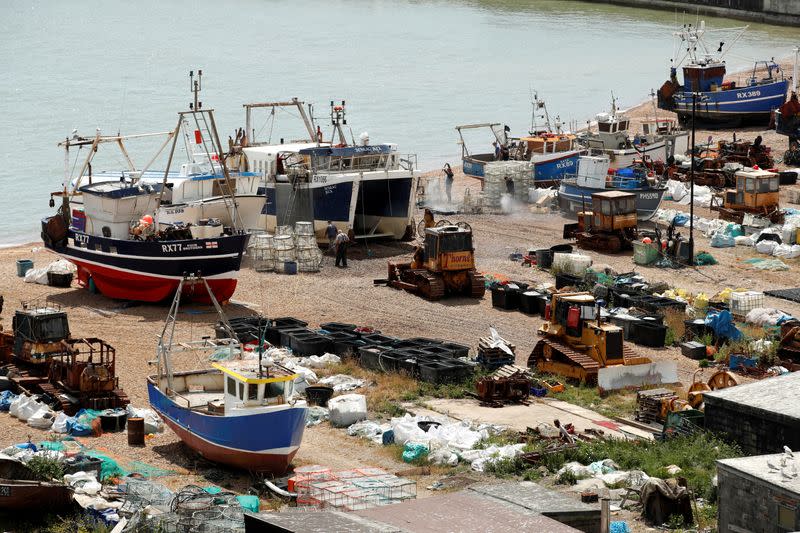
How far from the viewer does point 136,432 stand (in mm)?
21484

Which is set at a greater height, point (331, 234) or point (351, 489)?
point (351, 489)

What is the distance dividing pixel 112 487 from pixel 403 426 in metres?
4.64

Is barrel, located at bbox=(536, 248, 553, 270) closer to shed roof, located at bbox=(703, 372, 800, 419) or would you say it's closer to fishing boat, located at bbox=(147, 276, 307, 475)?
shed roof, located at bbox=(703, 372, 800, 419)

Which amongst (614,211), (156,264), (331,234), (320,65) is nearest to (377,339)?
(156,264)

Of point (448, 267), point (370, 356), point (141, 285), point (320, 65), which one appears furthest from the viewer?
point (320, 65)

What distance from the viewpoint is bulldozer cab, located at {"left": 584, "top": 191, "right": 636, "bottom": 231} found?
35.8 m

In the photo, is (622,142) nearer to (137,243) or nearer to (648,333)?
(648,333)

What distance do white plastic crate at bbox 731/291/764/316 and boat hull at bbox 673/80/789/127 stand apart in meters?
28.0

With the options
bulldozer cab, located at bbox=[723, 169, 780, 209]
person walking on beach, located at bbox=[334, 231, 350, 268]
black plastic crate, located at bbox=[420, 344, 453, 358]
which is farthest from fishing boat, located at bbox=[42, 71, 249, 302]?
bulldozer cab, located at bbox=[723, 169, 780, 209]

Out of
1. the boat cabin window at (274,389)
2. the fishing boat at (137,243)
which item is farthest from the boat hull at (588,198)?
the boat cabin window at (274,389)

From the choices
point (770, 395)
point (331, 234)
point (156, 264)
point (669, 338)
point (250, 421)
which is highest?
point (770, 395)

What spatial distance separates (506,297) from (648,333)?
3923 mm

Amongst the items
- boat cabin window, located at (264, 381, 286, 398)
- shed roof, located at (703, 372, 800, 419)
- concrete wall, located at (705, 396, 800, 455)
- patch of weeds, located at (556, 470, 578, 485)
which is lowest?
patch of weeds, located at (556, 470, 578, 485)

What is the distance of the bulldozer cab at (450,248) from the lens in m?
30.9
